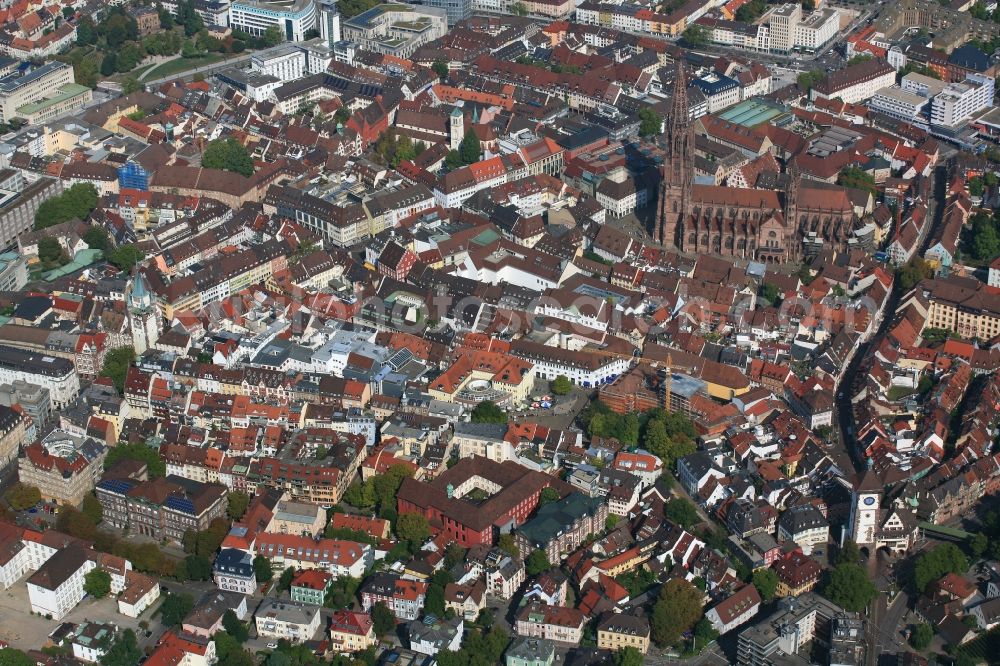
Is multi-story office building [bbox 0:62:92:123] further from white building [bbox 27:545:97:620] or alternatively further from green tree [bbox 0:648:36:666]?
green tree [bbox 0:648:36:666]

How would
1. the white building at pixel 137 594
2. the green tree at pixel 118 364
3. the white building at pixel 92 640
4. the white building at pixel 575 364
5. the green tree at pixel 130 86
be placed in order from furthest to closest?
1. the green tree at pixel 130 86
2. the white building at pixel 575 364
3. the green tree at pixel 118 364
4. the white building at pixel 137 594
5. the white building at pixel 92 640

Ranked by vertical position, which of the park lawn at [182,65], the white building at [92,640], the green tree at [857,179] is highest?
the green tree at [857,179]

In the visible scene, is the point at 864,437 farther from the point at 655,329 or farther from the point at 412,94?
the point at 412,94

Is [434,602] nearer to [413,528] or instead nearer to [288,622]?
[413,528]

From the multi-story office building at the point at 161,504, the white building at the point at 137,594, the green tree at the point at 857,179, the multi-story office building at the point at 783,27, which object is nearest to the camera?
the white building at the point at 137,594

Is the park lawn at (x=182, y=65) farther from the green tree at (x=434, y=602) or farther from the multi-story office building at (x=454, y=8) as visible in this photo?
the green tree at (x=434, y=602)

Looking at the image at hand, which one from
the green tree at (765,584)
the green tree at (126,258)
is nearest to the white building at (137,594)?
the green tree at (765,584)

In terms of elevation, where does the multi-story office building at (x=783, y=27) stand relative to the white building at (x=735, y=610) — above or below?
above

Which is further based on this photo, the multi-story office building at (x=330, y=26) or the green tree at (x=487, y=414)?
the multi-story office building at (x=330, y=26)
